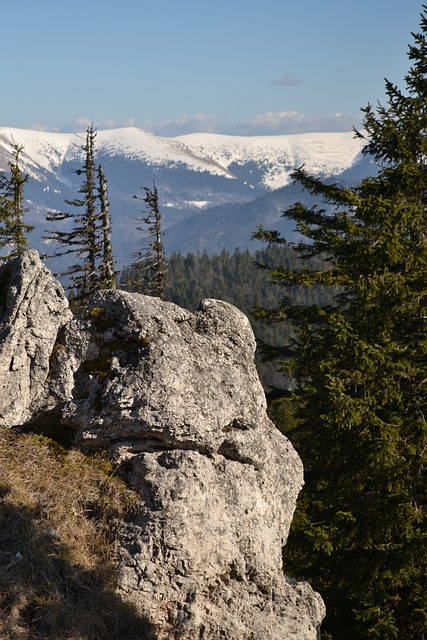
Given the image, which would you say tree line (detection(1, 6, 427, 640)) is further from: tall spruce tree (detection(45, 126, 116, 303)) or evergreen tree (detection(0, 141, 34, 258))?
tall spruce tree (detection(45, 126, 116, 303))

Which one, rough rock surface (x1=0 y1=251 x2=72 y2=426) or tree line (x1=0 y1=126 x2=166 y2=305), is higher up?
rough rock surface (x1=0 y1=251 x2=72 y2=426)

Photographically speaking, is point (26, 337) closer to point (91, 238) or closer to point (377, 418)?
point (377, 418)

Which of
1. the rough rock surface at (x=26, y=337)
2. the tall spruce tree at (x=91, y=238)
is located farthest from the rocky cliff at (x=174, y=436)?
the tall spruce tree at (x=91, y=238)

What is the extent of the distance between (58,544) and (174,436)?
1634mm

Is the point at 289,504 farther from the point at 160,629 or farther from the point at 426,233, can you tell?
the point at 426,233

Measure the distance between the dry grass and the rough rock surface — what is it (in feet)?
1.27

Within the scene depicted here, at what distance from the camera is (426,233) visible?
13914mm

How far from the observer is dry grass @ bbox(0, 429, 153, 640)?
637 cm

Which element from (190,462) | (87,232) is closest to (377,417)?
(190,462)

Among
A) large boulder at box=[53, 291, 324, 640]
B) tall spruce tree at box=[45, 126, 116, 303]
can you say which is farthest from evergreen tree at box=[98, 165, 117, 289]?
large boulder at box=[53, 291, 324, 640]

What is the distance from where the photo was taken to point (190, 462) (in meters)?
7.65

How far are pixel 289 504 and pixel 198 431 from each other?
1793 mm

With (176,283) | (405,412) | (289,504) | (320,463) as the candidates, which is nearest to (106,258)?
(320,463)

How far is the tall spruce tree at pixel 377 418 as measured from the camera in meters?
11.8
